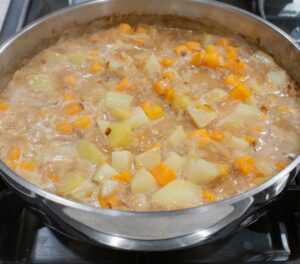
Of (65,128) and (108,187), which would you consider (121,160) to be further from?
(65,128)

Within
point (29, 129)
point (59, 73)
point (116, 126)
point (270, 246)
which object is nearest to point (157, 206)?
point (116, 126)

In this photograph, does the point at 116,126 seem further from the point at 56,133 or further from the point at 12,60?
the point at 12,60

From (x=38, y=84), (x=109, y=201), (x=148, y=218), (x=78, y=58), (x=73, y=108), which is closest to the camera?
(x=148, y=218)

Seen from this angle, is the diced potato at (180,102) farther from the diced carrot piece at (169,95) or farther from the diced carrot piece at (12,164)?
the diced carrot piece at (12,164)

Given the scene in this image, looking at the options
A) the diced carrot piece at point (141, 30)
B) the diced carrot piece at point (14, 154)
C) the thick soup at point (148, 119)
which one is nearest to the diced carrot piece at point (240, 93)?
the thick soup at point (148, 119)

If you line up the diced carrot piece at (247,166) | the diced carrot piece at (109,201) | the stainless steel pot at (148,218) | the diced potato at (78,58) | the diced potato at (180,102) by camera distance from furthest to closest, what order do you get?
the diced potato at (78,58) → the diced potato at (180,102) → the diced carrot piece at (247,166) → the diced carrot piece at (109,201) → the stainless steel pot at (148,218)

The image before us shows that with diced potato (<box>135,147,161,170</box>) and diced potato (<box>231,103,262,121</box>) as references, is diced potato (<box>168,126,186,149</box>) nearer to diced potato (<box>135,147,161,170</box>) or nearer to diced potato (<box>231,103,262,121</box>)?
diced potato (<box>135,147,161,170</box>)

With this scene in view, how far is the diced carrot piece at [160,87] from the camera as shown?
1.64m

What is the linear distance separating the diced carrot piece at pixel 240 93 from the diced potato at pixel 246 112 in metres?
0.06

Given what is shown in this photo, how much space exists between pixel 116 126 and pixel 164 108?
0.23 m

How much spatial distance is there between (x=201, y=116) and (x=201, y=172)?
0.27 meters

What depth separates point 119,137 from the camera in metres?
1.44

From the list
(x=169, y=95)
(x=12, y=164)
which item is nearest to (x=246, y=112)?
(x=169, y=95)

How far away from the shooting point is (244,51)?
6.23ft
